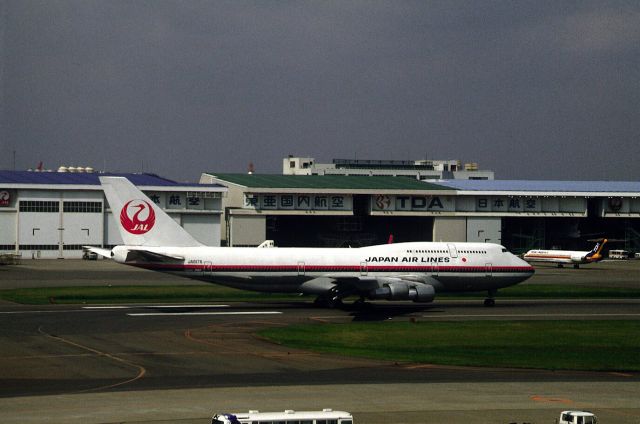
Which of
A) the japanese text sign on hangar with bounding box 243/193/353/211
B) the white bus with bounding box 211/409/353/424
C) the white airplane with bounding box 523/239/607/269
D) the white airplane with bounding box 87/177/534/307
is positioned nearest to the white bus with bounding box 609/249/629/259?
the white airplane with bounding box 523/239/607/269

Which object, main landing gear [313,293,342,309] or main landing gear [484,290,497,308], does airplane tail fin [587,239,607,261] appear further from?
main landing gear [313,293,342,309]

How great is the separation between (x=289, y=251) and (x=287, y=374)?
2571 centimetres

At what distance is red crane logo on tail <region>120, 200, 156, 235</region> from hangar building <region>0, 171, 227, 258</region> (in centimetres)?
6372

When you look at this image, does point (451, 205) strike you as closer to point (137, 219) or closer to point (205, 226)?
point (205, 226)

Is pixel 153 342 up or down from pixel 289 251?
down

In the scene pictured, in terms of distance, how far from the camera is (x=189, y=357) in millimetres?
40656

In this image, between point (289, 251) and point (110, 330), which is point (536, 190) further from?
point (110, 330)

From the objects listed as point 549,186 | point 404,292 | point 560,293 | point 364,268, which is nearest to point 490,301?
point 404,292

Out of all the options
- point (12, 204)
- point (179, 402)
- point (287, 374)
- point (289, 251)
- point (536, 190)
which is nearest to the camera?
point (179, 402)

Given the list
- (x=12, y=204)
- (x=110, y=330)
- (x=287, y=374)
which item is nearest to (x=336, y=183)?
(x=12, y=204)

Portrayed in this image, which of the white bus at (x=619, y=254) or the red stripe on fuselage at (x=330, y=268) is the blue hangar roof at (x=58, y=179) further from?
the red stripe on fuselage at (x=330, y=268)

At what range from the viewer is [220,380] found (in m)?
34.8

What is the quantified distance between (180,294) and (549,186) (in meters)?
87.2

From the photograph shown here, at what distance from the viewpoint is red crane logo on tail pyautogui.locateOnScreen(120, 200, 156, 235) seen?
2383 inches
